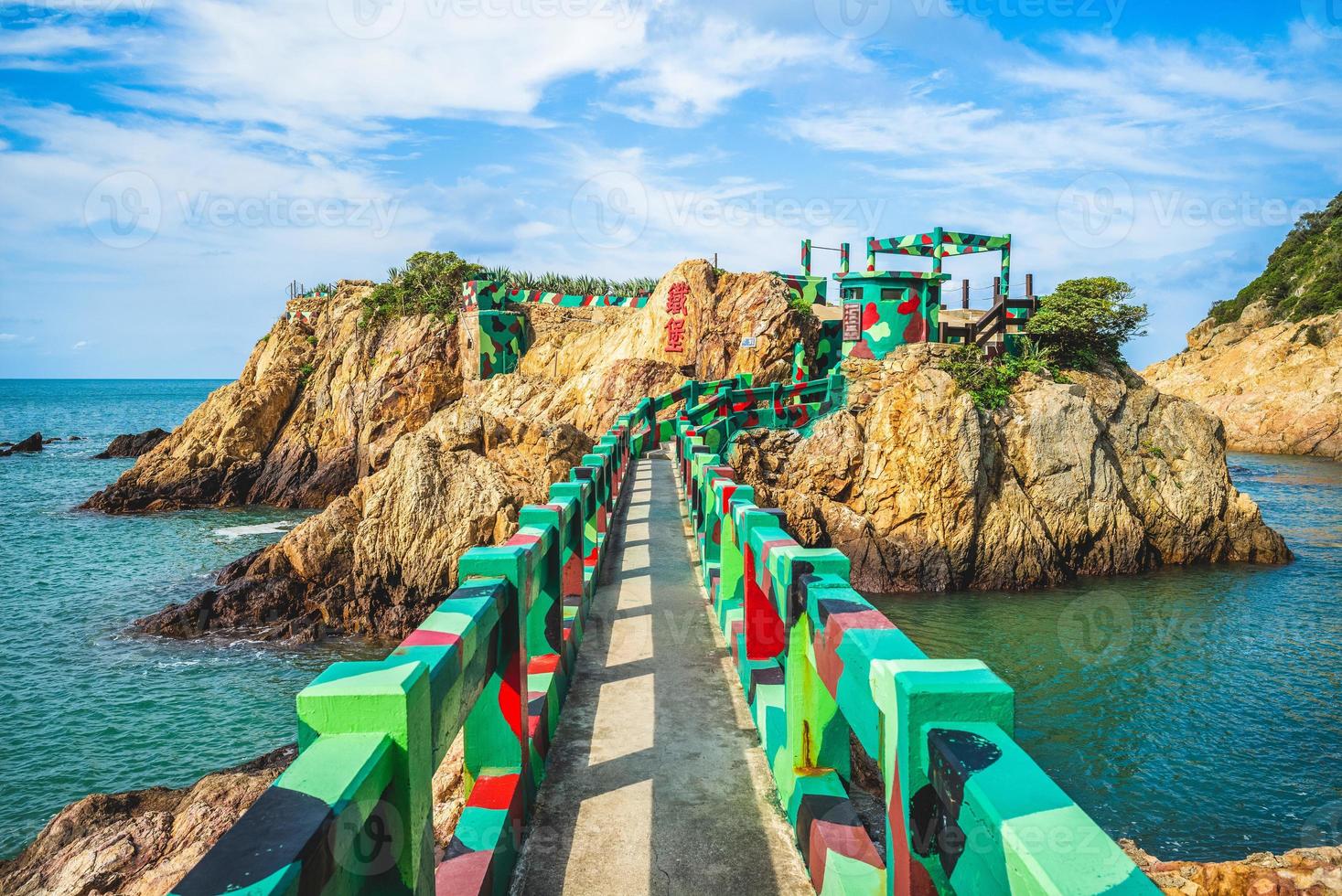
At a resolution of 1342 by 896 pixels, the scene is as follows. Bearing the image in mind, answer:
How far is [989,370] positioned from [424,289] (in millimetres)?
26680

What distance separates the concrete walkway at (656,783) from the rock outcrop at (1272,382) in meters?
51.3

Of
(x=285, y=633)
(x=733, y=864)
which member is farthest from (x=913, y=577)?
(x=733, y=864)

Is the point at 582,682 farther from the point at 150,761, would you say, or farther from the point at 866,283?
the point at 866,283

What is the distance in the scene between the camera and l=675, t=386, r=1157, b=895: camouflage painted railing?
5.28ft

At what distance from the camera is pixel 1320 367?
48.2 m

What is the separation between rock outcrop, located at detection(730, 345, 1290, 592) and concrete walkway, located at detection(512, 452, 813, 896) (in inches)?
577

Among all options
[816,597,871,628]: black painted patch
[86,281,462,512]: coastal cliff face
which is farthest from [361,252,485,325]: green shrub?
[816,597,871,628]: black painted patch

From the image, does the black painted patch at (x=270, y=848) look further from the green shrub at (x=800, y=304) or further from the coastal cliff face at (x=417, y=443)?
the green shrub at (x=800, y=304)

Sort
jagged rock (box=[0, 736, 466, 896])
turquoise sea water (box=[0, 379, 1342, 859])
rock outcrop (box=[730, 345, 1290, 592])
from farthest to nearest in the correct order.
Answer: rock outcrop (box=[730, 345, 1290, 592]) < turquoise sea water (box=[0, 379, 1342, 859]) < jagged rock (box=[0, 736, 466, 896])

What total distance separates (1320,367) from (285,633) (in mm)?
54405

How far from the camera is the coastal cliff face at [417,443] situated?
18781 mm

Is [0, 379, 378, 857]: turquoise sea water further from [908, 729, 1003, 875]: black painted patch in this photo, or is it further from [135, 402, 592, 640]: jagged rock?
[908, 729, 1003, 875]: black painted patch

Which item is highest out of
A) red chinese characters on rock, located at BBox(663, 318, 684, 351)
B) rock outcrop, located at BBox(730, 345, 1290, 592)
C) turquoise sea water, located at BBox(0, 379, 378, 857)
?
red chinese characters on rock, located at BBox(663, 318, 684, 351)

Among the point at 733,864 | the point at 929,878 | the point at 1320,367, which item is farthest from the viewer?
the point at 1320,367
